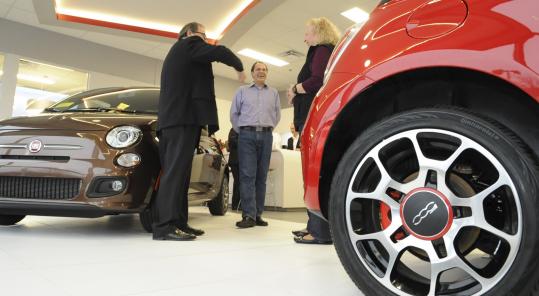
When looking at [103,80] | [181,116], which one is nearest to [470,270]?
[181,116]

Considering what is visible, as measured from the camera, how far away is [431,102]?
3.80 ft

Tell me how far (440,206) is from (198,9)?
251 inches

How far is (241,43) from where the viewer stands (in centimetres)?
809

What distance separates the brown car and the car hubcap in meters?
1.54

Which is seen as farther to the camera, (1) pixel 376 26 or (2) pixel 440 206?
(1) pixel 376 26

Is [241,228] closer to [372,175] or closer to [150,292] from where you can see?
[150,292]

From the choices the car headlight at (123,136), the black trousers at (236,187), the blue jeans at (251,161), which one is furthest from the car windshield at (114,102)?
the black trousers at (236,187)

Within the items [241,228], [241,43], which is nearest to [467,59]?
[241,228]

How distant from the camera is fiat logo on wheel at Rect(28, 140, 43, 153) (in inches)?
88.3

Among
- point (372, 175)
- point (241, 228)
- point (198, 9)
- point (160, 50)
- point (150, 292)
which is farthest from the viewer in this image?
point (160, 50)

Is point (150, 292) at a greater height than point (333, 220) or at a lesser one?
lesser

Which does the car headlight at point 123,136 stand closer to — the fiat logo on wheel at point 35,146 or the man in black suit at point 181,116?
the man in black suit at point 181,116

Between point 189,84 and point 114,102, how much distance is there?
0.78 meters

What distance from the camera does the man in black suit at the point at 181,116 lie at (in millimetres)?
2305
